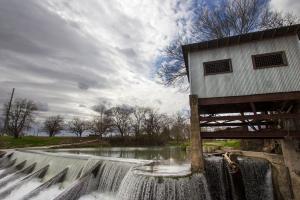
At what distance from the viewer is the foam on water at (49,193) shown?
33.7 feet

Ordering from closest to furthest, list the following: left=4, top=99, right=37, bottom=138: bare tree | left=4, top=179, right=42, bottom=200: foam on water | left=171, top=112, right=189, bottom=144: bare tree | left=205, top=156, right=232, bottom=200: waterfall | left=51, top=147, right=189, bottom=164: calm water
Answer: left=205, top=156, right=232, bottom=200: waterfall, left=4, top=179, right=42, bottom=200: foam on water, left=51, top=147, right=189, bottom=164: calm water, left=4, top=99, right=37, bottom=138: bare tree, left=171, top=112, right=189, bottom=144: bare tree

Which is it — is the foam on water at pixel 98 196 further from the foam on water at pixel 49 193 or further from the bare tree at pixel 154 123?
the bare tree at pixel 154 123

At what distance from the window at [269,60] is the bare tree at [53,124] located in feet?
241

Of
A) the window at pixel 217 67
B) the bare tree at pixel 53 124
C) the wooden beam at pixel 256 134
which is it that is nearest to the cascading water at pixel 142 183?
the wooden beam at pixel 256 134

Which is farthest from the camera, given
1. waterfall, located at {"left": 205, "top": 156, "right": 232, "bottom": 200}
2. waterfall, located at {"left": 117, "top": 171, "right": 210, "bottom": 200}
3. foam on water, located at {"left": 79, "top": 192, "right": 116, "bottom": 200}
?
waterfall, located at {"left": 205, "top": 156, "right": 232, "bottom": 200}

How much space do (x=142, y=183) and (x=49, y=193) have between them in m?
6.46

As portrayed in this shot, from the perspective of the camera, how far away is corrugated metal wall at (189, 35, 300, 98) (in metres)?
8.83

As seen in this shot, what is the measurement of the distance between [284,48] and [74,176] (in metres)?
13.7

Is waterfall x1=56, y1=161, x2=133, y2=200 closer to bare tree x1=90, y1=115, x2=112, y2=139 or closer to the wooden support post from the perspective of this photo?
the wooden support post

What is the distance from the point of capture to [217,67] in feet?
33.4

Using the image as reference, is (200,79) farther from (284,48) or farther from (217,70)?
(284,48)

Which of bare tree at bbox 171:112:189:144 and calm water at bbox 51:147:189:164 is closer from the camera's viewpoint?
calm water at bbox 51:147:189:164

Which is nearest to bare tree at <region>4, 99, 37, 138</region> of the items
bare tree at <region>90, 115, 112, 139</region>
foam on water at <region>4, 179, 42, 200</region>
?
bare tree at <region>90, 115, 112, 139</region>

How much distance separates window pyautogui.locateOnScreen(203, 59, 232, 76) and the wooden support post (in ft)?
5.45
